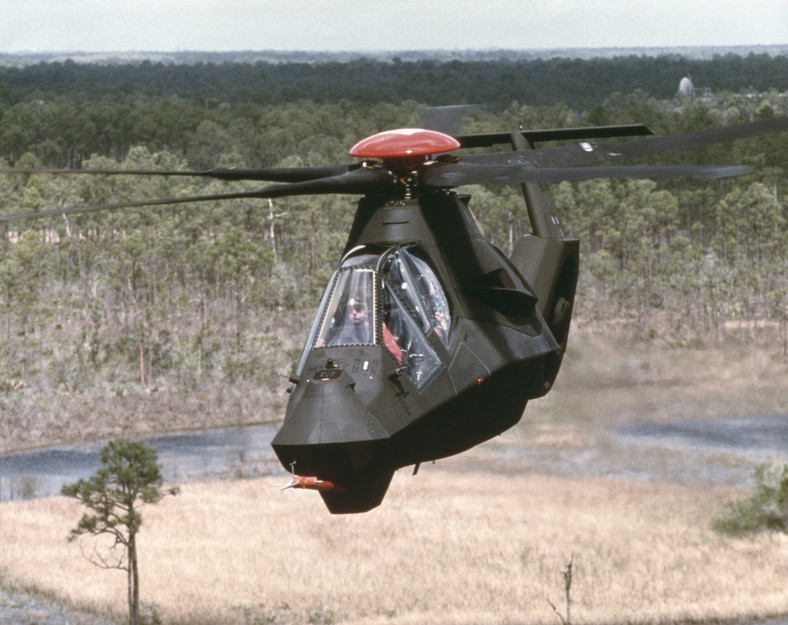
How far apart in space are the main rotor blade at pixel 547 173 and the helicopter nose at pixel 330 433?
8.63ft

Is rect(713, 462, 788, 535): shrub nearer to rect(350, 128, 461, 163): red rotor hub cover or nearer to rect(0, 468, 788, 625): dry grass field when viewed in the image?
rect(0, 468, 788, 625): dry grass field

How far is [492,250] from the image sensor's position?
1414 centimetres

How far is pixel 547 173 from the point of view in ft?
39.2

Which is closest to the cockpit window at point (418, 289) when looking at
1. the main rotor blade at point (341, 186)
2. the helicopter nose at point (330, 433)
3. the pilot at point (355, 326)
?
the pilot at point (355, 326)

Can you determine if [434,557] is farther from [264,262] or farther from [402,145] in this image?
[264,262]

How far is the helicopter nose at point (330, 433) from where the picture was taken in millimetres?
11273

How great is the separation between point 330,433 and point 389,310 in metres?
1.90

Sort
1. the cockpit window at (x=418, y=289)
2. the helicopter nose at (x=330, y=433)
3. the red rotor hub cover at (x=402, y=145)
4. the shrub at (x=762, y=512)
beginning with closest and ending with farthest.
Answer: the helicopter nose at (x=330, y=433) → the cockpit window at (x=418, y=289) → the red rotor hub cover at (x=402, y=145) → the shrub at (x=762, y=512)

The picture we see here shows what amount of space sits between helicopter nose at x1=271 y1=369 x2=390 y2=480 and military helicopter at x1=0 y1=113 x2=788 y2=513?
0.04ft

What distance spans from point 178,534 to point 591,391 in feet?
92.9

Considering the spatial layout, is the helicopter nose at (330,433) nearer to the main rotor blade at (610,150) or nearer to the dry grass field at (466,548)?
the main rotor blade at (610,150)

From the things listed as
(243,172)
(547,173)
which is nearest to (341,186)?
(243,172)

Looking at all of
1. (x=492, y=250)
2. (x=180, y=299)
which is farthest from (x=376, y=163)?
(x=180, y=299)

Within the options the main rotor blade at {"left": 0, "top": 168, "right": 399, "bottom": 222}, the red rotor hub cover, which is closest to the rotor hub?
the red rotor hub cover
